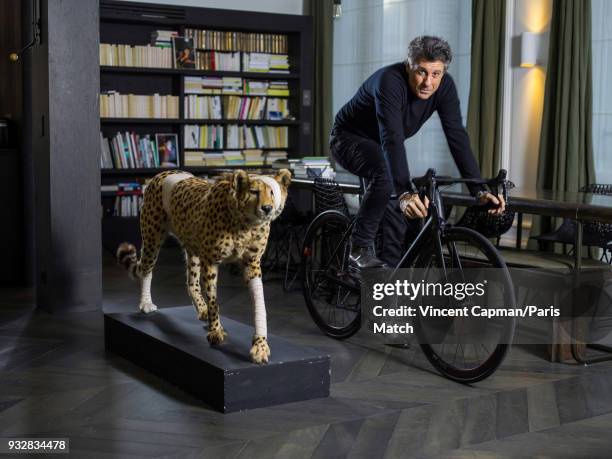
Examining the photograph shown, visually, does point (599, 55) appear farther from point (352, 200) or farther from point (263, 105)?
point (263, 105)

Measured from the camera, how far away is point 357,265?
159 inches

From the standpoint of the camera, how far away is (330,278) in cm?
432

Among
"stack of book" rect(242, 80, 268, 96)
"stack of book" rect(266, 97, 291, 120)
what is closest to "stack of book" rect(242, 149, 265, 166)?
"stack of book" rect(266, 97, 291, 120)

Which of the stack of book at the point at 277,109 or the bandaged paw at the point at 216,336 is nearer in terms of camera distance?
the bandaged paw at the point at 216,336

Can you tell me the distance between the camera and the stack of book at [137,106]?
8078 mm

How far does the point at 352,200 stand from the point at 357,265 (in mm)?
3548

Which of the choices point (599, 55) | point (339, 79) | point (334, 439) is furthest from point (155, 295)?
point (339, 79)

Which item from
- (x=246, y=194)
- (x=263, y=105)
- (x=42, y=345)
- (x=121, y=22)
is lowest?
(x=42, y=345)

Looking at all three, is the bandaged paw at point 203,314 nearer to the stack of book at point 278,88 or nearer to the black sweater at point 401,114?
the black sweater at point 401,114

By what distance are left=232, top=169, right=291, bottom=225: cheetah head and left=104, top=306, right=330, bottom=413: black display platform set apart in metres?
0.54

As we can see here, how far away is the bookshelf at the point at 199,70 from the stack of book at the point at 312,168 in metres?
2.43

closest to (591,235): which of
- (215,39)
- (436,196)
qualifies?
(436,196)

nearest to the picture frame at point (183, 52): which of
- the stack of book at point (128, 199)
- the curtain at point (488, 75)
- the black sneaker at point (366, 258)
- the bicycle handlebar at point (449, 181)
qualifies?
the stack of book at point (128, 199)

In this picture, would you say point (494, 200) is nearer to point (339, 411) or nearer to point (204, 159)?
point (339, 411)
